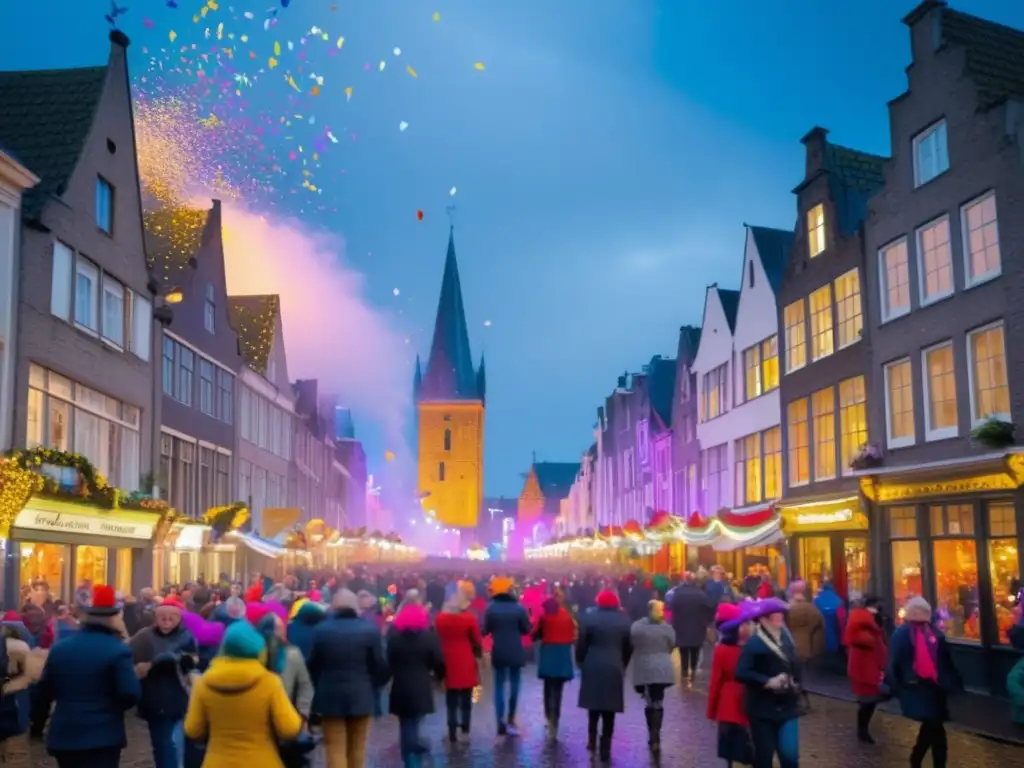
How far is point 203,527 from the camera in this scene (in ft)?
106

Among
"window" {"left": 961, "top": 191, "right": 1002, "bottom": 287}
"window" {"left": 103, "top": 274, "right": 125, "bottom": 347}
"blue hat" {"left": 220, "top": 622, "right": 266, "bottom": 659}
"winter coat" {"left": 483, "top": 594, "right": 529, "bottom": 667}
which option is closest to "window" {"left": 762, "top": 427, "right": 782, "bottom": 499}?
"window" {"left": 961, "top": 191, "right": 1002, "bottom": 287}

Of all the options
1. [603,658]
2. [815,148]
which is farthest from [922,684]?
[815,148]

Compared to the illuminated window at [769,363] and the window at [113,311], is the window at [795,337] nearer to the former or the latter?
the illuminated window at [769,363]

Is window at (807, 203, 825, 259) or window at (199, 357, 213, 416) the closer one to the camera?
window at (807, 203, 825, 259)

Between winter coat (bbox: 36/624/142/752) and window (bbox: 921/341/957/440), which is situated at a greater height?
window (bbox: 921/341/957/440)

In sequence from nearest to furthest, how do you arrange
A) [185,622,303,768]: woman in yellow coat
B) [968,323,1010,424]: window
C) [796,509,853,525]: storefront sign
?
[185,622,303,768]: woman in yellow coat < [968,323,1010,424]: window < [796,509,853,525]: storefront sign

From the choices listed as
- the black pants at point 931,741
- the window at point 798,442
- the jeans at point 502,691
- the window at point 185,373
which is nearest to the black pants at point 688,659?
the jeans at point 502,691

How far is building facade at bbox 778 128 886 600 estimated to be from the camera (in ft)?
85.9

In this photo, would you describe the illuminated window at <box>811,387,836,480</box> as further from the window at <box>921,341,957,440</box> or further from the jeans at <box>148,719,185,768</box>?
the jeans at <box>148,719,185,768</box>

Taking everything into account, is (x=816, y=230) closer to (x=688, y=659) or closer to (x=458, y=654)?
(x=688, y=659)

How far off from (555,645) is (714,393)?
25.5 metres

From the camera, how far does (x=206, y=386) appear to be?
35000 millimetres

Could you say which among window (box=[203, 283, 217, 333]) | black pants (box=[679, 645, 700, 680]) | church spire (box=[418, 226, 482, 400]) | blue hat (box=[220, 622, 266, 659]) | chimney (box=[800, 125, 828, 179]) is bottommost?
black pants (box=[679, 645, 700, 680])

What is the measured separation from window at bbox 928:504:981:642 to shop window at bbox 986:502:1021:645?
0.50 m
